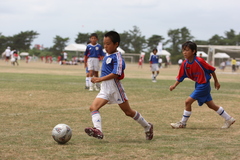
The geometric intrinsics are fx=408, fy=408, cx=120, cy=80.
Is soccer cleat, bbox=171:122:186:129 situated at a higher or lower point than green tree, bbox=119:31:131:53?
lower

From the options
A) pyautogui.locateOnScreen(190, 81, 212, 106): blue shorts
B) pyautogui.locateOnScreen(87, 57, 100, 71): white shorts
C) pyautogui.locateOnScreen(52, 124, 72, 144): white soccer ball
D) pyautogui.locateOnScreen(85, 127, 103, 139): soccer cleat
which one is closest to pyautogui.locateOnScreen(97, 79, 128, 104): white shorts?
pyautogui.locateOnScreen(85, 127, 103, 139): soccer cleat

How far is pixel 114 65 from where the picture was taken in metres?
6.40

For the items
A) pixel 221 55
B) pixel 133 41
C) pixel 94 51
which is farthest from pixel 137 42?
pixel 94 51

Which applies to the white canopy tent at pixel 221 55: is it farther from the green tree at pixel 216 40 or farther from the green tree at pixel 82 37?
the green tree at pixel 82 37

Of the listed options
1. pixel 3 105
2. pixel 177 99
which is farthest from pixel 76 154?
pixel 177 99

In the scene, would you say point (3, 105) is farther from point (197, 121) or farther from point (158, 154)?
point (158, 154)

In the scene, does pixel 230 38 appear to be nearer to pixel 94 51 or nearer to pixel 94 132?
pixel 94 51

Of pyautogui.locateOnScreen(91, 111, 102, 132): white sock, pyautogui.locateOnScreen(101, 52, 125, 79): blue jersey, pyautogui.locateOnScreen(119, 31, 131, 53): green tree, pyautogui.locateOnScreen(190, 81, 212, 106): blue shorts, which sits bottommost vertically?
pyautogui.locateOnScreen(91, 111, 102, 132): white sock

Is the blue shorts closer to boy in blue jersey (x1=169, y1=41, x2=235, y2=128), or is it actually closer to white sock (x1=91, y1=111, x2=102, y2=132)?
boy in blue jersey (x1=169, y1=41, x2=235, y2=128)

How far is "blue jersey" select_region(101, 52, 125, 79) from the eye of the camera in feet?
20.9

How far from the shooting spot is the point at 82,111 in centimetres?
1002

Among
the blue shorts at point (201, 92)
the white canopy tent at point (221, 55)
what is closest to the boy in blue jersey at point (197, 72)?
the blue shorts at point (201, 92)

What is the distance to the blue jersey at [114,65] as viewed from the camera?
250 inches

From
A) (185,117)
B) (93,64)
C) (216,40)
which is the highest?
(216,40)
